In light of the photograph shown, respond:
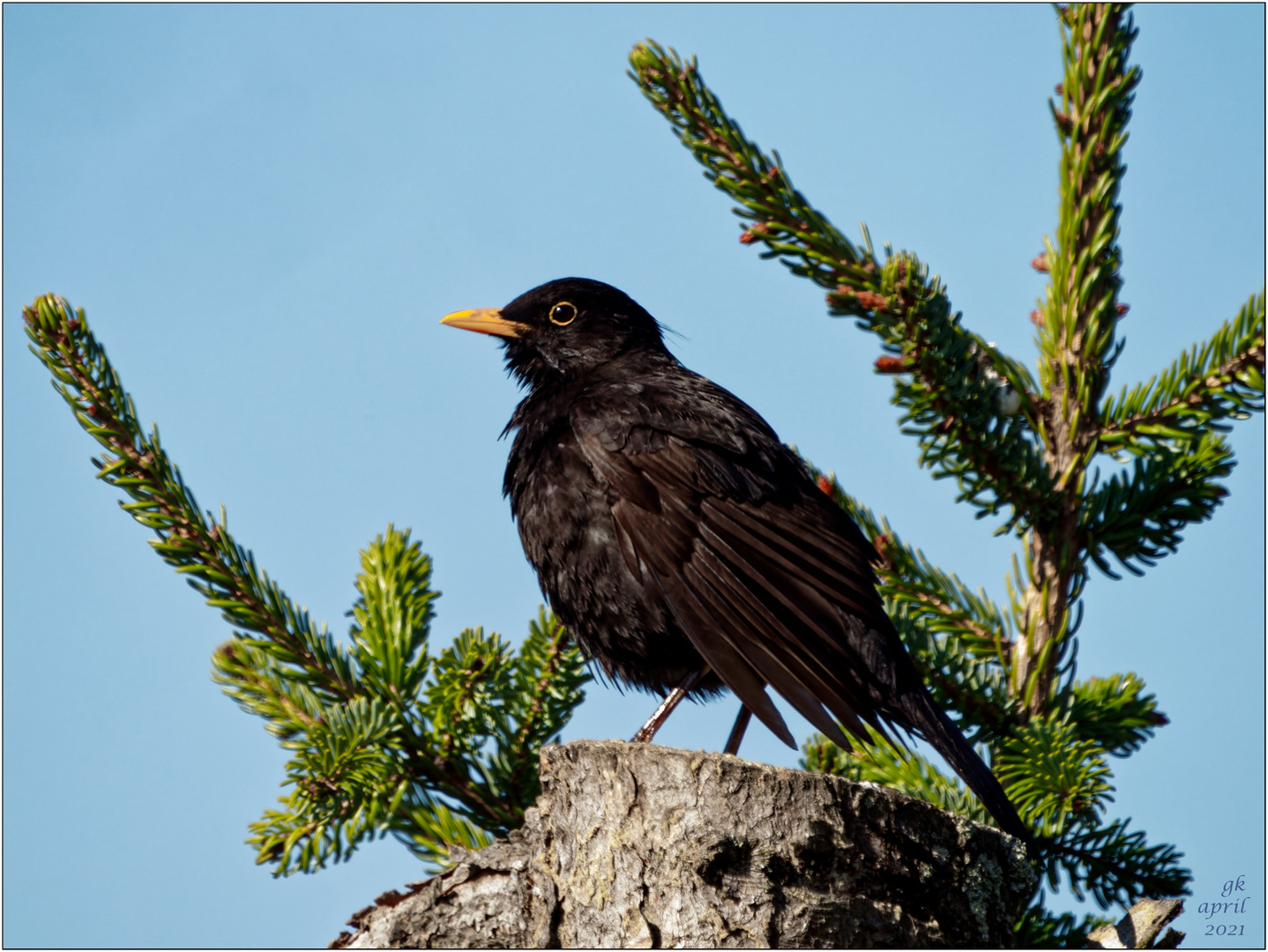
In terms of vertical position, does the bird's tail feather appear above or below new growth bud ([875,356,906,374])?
below

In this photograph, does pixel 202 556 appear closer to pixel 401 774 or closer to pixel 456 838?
pixel 401 774

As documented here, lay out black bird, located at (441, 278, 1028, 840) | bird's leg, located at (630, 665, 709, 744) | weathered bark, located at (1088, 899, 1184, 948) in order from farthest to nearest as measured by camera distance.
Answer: bird's leg, located at (630, 665, 709, 744) → black bird, located at (441, 278, 1028, 840) → weathered bark, located at (1088, 899, 1184, 948)

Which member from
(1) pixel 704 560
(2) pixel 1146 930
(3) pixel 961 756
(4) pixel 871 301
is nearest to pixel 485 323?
(1) pixel 704 560

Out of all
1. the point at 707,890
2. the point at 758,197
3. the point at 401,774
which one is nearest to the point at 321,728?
the point at 401,774

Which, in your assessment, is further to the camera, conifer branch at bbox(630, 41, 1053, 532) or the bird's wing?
the bird's wing

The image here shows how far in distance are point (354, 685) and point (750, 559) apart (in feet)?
4.98

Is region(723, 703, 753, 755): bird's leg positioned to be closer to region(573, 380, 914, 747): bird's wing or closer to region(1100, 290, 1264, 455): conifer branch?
region(573, 380, 914, 747): bird's wing

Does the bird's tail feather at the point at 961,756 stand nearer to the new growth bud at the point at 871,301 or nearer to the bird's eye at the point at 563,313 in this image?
the new growth bud at the point at 871,301

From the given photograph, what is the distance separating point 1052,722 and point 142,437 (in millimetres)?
2834

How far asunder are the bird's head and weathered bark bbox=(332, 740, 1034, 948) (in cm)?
279

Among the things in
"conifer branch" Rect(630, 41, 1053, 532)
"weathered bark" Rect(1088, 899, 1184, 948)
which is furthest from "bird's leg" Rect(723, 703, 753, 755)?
"weathered bark" Rect(1088, 899, 1184, 948)

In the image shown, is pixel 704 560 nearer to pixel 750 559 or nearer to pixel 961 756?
pixel 750 559

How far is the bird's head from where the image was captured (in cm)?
541

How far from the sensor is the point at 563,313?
18.0ft
